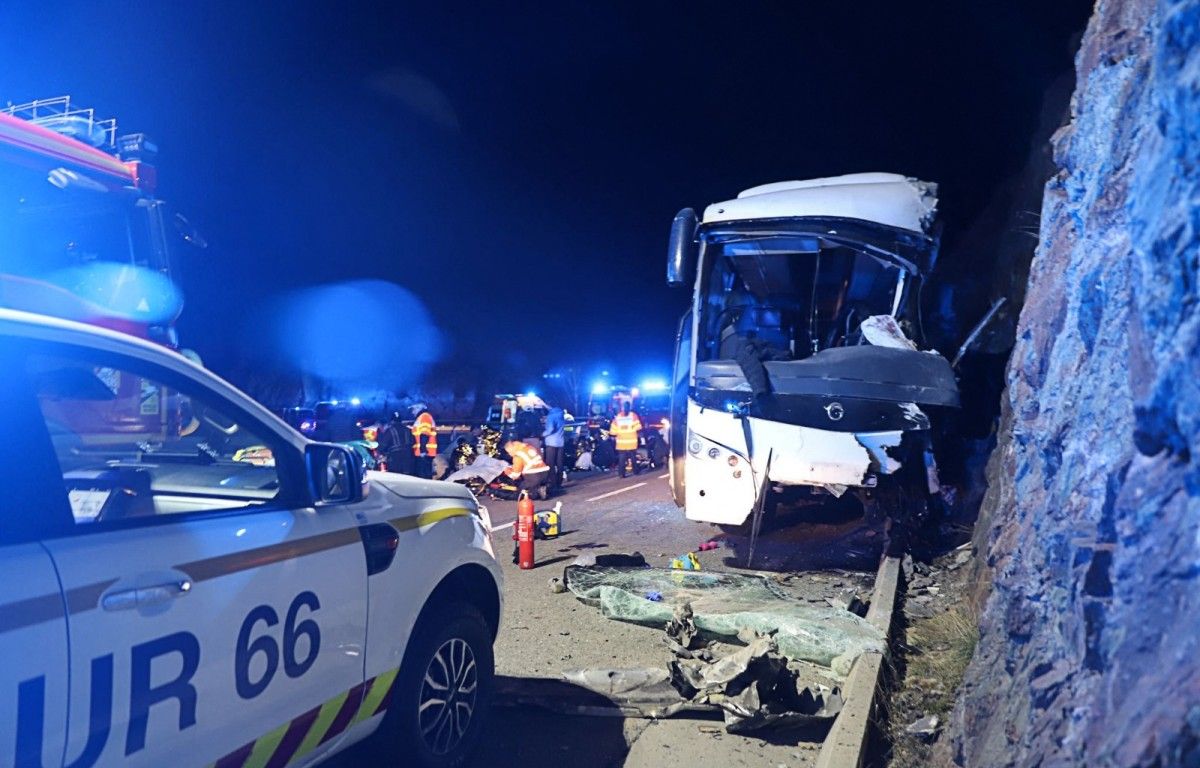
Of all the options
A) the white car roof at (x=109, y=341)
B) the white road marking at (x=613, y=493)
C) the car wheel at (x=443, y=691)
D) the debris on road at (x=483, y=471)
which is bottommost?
the white road marking at (x=613, y=493)

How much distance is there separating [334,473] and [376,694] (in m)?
0.91

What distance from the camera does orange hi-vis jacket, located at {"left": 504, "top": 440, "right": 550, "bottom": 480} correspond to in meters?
11.7

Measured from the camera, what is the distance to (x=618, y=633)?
5559 millimetres

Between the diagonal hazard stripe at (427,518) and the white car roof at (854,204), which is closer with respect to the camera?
the diagonal hazard stripe at (427,518)

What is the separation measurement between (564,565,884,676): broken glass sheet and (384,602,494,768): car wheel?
6.87 feet

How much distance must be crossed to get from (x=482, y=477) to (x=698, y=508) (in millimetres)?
6102

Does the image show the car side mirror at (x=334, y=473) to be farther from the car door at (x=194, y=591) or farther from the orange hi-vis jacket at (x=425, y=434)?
the orange hi-vis jacket at (x=425, y=434)

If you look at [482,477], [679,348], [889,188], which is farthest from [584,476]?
[889,188]

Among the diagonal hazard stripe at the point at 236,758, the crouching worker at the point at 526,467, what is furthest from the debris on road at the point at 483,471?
the diagonal hazard stripe at the point at 236,758

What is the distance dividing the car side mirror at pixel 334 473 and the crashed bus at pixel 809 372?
15.6 ft

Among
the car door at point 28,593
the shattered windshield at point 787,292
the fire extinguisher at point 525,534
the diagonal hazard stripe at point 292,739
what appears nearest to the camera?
the car door at point 28,593

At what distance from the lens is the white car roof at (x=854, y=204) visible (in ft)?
23.8

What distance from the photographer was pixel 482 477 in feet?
41.4

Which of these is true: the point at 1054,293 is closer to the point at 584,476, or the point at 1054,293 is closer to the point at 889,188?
the point at 889,188
